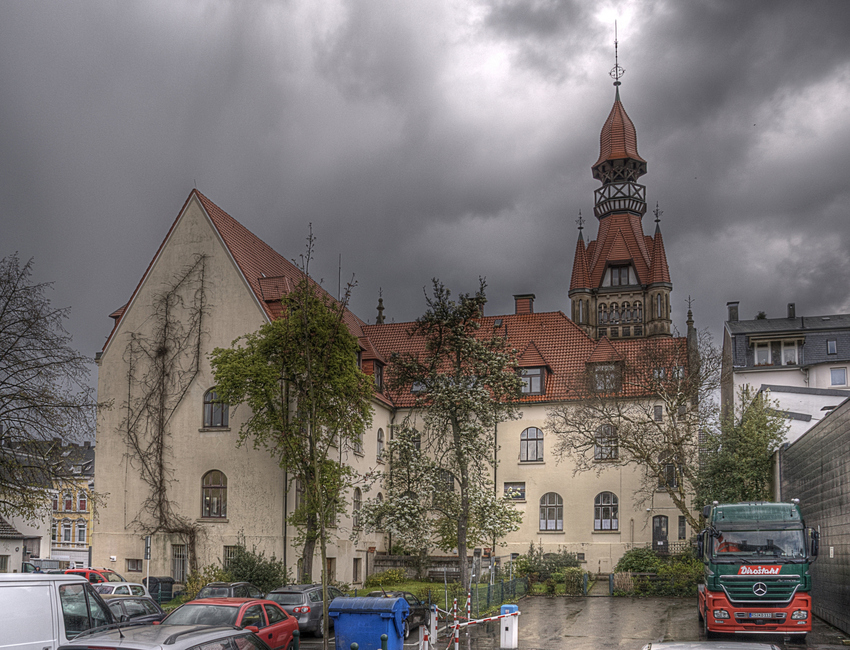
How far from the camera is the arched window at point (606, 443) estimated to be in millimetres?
38213

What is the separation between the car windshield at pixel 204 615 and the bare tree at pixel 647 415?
2431 cm

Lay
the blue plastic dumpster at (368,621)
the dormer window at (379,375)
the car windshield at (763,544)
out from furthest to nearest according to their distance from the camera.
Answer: the dormer window at (379,375)
the car windshield at (763,544)
the blue plastic dumpster at (368,621)

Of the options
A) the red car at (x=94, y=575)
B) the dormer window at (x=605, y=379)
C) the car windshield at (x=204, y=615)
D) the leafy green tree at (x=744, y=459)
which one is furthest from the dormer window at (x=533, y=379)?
the car windshield at (x=204, y=615)

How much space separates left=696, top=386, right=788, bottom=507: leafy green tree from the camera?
34594 millimetres

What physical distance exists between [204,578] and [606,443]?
19.0m

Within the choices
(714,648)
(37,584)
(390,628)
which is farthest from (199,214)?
(714,648)

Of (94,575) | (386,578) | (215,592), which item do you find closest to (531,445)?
(386,578)

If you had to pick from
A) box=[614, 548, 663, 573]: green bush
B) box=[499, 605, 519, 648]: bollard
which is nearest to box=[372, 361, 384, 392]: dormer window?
box=[614, 548, 663, 573]: green bush

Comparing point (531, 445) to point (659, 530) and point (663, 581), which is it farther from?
point (663, 581)

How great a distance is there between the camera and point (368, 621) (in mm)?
17125

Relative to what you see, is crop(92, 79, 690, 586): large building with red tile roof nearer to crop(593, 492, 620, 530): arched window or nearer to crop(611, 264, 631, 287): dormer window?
crop(593, 492, 620, 530): arched window

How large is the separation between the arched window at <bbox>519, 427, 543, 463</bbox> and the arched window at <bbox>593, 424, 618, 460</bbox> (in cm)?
285

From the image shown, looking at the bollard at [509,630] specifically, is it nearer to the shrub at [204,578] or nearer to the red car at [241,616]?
the red car at [241,616]

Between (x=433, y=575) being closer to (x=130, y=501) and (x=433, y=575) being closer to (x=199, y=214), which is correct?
(x=130, y=501)
